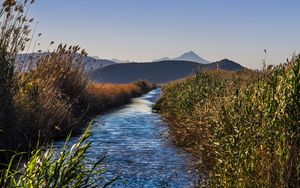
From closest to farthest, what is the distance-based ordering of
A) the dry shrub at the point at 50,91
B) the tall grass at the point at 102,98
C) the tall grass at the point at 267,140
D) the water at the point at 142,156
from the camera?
the tall grass at the point at 267,140 → the water at the point at 142,156 → the dry shrub at the point at 50,91 → the tall grass at the point at 102,98

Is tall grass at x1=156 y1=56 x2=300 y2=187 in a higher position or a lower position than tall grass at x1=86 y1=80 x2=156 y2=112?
higher

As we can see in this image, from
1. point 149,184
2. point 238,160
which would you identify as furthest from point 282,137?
point 149,184

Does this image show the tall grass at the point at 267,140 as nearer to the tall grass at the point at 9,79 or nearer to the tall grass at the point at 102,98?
the tall grass at the point at 9,79

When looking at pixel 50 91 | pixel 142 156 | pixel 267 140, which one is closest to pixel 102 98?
pixel 50 91

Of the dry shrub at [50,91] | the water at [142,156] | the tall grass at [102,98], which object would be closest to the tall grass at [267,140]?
the water at [142,156]

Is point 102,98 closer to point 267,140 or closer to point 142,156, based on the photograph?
point 142,156

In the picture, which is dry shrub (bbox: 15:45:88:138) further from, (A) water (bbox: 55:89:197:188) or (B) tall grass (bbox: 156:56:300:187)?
(B) tall grass (bbox: 156:56:300:187)

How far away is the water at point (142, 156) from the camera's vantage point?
30.8ft

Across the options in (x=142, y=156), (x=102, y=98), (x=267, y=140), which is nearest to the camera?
(x=267, y=140)

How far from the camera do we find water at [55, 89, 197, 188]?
9.38 metres

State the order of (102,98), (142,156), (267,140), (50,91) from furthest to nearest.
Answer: (102,98)
(50,91)
(142,156)
(267,140)

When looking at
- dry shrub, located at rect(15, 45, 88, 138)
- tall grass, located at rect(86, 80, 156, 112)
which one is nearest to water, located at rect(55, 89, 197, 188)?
dry shrub, located at rect(15, 45, 88, 138)

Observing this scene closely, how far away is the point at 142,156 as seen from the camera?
39.3 feet

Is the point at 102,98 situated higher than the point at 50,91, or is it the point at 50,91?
the point at 50,91
